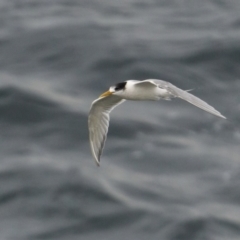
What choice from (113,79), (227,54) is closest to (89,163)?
(113,79)

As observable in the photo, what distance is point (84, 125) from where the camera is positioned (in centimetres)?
2169

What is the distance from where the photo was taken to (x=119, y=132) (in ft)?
70.5

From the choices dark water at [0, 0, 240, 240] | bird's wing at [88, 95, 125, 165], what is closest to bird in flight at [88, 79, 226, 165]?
bird's wing at [88, 95, 125, 165]

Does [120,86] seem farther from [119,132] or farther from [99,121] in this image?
[119,132]

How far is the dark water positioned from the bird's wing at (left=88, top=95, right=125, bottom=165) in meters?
3.84

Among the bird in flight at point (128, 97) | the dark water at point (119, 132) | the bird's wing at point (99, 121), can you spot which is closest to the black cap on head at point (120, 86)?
the bird in flight at point (128, 97)

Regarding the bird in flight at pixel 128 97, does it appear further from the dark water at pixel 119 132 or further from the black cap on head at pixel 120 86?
the dark water at pixel 119 132

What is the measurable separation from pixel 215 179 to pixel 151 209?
186cm

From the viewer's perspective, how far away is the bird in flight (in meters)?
13.0

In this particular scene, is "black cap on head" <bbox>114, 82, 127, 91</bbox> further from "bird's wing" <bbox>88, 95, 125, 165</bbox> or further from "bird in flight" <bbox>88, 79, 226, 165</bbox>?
"bird's wing" <bbox>88, 95, 125, 165</bbox>

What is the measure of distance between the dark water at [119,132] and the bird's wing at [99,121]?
384 cm

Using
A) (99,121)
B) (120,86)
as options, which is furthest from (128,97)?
(99,121)

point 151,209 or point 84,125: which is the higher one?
point 84,125

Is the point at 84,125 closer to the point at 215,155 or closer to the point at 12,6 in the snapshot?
the point at 215,155
